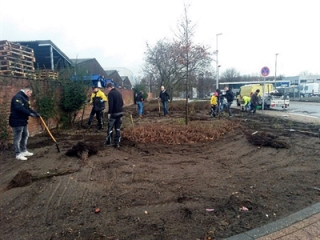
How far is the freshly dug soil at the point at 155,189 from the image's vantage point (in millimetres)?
3195

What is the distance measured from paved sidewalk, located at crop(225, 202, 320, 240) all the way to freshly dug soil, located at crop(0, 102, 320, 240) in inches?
5.2

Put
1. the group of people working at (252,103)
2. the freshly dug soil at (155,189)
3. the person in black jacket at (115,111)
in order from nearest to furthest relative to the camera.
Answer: the freshly dug soil at (155,189) → the person in black jacket at (115,111) → the group of people working at (252,103)

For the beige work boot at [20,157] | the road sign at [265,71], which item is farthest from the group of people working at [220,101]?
the beige work boot at [20,157]

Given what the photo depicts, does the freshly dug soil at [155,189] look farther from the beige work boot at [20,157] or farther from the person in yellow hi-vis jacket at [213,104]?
the person in yellow hi-vis jacket at [213,104]

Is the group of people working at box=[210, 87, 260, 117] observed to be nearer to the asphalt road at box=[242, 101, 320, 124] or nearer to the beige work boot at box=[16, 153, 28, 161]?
the asphalt road at box=[242, 101, 320, 124]

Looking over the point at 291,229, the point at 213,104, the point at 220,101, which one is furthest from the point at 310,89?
the point at 291,229

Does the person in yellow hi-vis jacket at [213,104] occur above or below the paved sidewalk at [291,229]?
above

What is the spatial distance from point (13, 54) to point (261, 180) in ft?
30.5

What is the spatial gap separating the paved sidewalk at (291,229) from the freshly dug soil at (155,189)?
0.13 metres

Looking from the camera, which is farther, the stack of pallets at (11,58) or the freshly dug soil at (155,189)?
the stack of pallets at (11,58)

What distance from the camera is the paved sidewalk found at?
295 centimetres

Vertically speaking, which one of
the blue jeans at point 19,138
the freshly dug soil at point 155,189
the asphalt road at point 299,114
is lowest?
the asphalt road at point 299,114

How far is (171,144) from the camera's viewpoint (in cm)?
766

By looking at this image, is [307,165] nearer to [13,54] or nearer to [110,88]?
[110,88]
